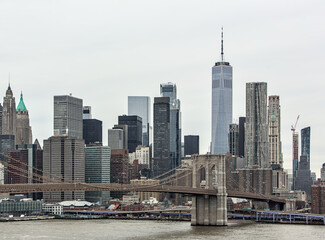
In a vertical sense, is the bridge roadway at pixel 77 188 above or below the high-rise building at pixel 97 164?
below

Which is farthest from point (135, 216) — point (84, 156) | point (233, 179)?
point (233, 179)

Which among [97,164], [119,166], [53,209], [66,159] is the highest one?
[66,159]

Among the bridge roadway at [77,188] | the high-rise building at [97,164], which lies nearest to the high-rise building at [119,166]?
the high-rise building at [97,164]

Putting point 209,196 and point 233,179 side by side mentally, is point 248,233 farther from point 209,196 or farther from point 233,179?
point 233,179

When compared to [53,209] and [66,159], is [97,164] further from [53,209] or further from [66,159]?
[53,209]

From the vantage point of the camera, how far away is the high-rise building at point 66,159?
16212 centimetres

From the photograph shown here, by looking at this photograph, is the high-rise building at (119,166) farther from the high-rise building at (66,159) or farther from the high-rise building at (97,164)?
the high-rise building at (66,159)

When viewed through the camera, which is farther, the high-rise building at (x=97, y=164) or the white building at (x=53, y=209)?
the high-rise building at (x=97, y=164)

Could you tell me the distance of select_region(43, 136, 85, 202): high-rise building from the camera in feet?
532

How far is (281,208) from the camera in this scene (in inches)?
5226

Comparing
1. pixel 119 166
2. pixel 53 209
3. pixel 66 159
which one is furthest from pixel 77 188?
pixel 119 166

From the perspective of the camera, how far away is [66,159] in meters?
164

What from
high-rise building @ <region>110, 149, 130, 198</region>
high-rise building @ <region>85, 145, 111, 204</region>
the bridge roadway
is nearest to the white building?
the bridge roadway

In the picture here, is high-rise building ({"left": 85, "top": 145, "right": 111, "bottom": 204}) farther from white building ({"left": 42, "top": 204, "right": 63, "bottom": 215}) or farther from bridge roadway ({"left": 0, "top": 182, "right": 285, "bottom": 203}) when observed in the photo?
bridge roadway ({"left": 0, "top": 182, "right": 285, "bottom": 203})
